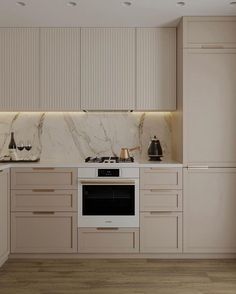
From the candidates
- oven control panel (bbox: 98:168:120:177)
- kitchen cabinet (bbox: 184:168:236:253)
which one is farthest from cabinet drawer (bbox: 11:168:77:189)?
kitchen cabinet (bbox: 184:168:236:253)

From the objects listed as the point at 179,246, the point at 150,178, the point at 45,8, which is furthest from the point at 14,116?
the point at 179,246

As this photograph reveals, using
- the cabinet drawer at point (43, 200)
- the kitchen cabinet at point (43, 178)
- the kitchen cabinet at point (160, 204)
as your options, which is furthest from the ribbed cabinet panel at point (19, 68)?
the kitchen cabinet at point (160, 204)

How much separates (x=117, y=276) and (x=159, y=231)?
0.69 m

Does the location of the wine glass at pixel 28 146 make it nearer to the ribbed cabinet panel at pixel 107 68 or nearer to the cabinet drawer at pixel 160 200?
the ribbed cabinet panel at pixel 107 68

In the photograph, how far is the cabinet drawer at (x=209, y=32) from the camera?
3.86 m

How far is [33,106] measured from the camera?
4195mm

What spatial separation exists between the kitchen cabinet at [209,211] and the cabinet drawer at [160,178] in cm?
9

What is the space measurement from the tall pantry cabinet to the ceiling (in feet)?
0.72

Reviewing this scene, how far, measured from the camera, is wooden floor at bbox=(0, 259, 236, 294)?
312 centimetres

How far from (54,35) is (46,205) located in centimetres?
178

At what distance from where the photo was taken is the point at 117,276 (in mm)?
3418

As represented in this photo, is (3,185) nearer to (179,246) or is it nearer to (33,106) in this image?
(33,106)

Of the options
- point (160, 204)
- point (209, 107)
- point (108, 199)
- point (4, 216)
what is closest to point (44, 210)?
point (4, 216)

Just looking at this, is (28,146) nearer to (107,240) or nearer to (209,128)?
(107,240)
